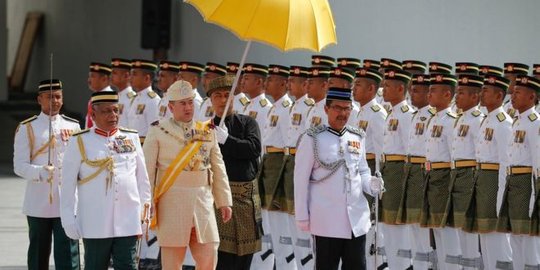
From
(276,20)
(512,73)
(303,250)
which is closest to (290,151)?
(303,250)

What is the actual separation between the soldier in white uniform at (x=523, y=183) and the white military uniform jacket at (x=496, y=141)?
0.24ft

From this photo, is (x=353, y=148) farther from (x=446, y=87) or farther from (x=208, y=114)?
(x=208, y=114)

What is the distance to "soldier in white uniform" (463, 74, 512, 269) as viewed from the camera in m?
12.7

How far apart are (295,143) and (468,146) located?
218 centimetres

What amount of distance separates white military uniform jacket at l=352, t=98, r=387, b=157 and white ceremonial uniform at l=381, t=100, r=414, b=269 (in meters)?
0.06

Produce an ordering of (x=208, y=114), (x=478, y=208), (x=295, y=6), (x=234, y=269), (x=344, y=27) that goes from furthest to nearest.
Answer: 1. (x=344, y=27)
2. (x=208, y=114)
3. (x=478, y=208)
4. (x=234, y=269)
5. (x=295, y=6)

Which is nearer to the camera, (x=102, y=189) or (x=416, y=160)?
(x=102, y=189)

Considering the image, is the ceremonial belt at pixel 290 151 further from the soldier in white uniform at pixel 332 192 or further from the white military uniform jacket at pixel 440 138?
the soldier in white uniform at pixel 332 192

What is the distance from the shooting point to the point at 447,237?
1318 cm

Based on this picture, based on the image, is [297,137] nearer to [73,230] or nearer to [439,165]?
[439,165]

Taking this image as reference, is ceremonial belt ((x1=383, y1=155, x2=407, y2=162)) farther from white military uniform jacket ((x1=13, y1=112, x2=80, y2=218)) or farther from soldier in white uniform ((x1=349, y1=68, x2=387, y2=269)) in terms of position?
white military uniform jacket ((x1=13, y1=112, x2=80, y2=218))

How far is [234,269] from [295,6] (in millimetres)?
2483

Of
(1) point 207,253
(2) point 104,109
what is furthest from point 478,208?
(2) point 104,109

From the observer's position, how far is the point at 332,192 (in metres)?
10.9
